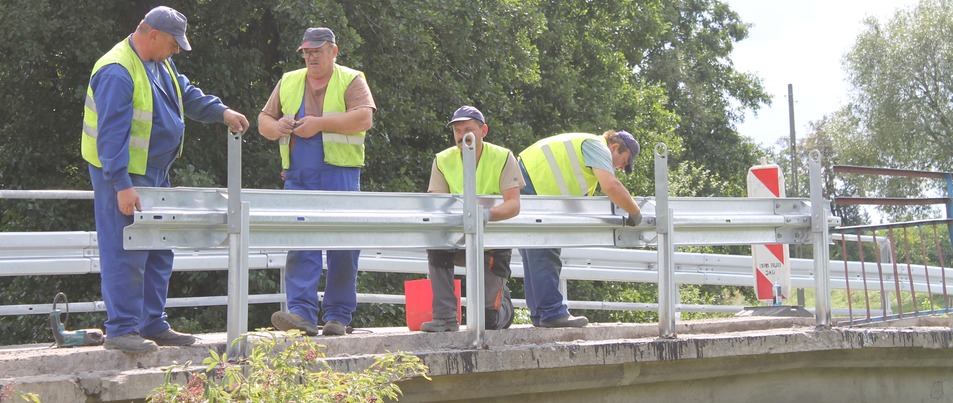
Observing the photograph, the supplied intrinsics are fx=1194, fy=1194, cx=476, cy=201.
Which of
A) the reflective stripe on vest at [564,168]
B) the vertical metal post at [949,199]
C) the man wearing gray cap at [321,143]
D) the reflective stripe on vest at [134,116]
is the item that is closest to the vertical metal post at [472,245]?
the man wearing gray cap at [321,143]

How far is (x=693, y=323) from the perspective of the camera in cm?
743

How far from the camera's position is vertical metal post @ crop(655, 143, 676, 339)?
5902 millimetres

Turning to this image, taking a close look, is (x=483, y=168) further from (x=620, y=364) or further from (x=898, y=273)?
(x=898, y=273)

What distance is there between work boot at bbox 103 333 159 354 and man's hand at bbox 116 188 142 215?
50 cm

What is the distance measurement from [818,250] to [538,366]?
7.18 feet

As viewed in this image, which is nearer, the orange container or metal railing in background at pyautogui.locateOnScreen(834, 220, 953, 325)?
the orange container

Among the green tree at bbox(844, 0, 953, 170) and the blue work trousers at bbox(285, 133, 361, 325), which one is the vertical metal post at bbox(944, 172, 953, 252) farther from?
the green tree at bbox(844, 0, 953, 170)

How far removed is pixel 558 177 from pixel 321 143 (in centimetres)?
157

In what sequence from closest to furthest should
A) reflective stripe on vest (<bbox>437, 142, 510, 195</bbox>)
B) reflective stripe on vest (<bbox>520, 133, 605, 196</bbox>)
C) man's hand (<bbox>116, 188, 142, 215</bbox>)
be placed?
1. man's hand (<bbox>116, 188, 142, 215</bbox>)
2. reflective stripe on vest (<bbox>437, 142, 510, 195</bbox>)
3. reflective stripe on vest (<bbox>520, 133, 605, 196</bbox>)

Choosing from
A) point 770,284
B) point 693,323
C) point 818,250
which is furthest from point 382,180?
point 818,250

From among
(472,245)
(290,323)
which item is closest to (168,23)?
(290,323)

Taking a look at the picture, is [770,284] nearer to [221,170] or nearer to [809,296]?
[221,170]

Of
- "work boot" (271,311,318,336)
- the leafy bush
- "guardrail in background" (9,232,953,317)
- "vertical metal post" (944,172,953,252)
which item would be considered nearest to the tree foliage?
"guardrail in background" (9,232,953,317)

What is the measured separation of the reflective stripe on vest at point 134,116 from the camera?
16.5ft
